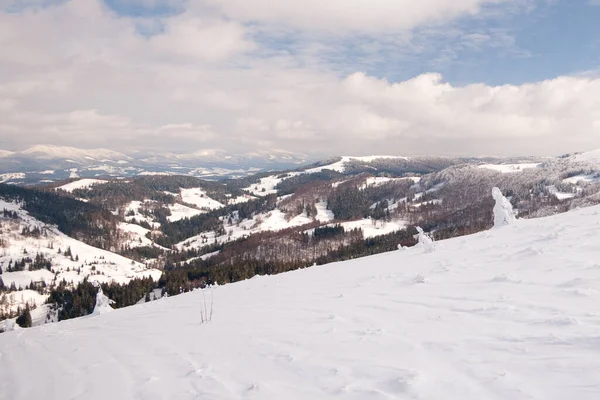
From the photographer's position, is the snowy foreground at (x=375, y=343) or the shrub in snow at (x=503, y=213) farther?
the shrub in snow at (x=503, y=213)

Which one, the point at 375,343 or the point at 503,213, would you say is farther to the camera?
the point at 503,213

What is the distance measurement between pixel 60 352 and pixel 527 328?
1715 centimetres

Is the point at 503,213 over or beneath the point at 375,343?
over

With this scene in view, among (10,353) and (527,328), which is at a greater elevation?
(527,328)

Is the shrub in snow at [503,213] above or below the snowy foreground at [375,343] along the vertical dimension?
above

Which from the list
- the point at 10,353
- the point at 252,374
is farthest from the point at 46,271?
the point at 252,374

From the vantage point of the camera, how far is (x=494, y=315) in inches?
386

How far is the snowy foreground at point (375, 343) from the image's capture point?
267 inches

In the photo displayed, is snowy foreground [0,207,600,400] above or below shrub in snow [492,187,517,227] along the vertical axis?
below

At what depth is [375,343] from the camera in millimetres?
9234

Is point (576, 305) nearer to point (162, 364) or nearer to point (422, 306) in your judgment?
point (422, 306)

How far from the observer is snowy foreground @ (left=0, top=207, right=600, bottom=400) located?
6.78 meters

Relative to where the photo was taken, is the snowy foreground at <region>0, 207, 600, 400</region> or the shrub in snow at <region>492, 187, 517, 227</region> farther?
the shrub in snow at <region>492, 187, 517, 227</region>

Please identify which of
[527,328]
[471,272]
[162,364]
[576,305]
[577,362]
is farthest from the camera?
[471,272]
